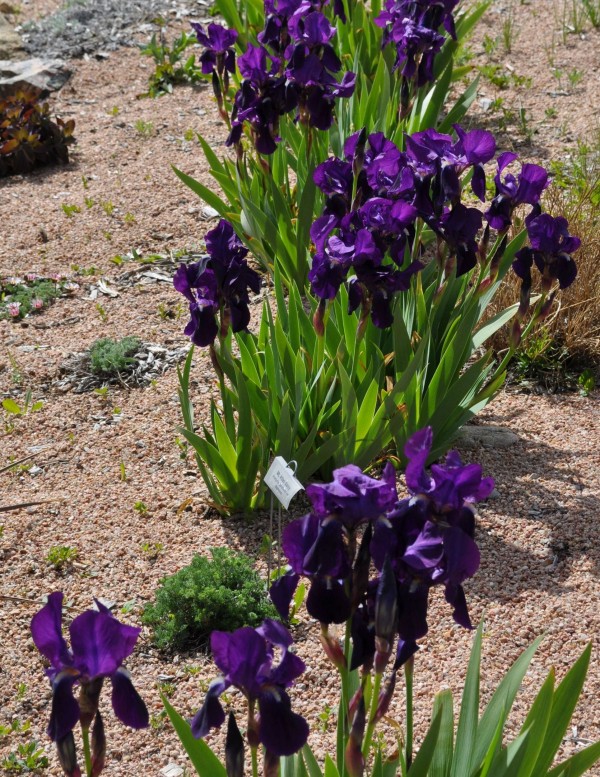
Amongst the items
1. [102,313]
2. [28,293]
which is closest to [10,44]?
[28,293]

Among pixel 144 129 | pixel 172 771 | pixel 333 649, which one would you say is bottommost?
pixel 172 771

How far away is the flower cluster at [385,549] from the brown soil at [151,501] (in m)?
1.06

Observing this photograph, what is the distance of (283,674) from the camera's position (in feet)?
4.05

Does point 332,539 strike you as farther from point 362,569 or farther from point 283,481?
point 283,481

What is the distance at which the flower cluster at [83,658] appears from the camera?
126cm

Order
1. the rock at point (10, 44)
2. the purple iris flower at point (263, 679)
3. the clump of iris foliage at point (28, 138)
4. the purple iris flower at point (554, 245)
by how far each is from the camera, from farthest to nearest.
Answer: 1. the rock at point (10, 44)
2. the clump of iris foliage at point (28, 138)
3. the purple iris flower at point (554, 245)
4. the purple iris flower at point (263, 679)

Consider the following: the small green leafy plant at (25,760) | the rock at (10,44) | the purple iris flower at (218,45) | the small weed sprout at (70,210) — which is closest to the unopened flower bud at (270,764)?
the small green leafy plant at (25,760)

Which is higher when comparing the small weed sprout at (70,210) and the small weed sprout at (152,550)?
the small weed sprout at (70,210)

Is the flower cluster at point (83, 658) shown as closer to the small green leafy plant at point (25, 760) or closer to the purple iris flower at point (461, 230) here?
the small green leafy plant at point (25, 760)

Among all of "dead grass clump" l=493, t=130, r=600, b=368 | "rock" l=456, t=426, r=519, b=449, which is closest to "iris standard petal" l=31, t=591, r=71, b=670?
"rock" l=456, t=426, r=519, b=449

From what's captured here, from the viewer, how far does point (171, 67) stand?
6.93m

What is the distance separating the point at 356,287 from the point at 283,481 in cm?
73

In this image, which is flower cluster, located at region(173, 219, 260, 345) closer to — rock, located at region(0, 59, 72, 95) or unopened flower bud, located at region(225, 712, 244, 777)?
unopened flower bud, located at region(225, 712, 244, 777)

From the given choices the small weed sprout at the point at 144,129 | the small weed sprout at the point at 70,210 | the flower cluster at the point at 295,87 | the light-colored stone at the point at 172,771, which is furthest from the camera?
the small weed sprout at the point at 144,129
